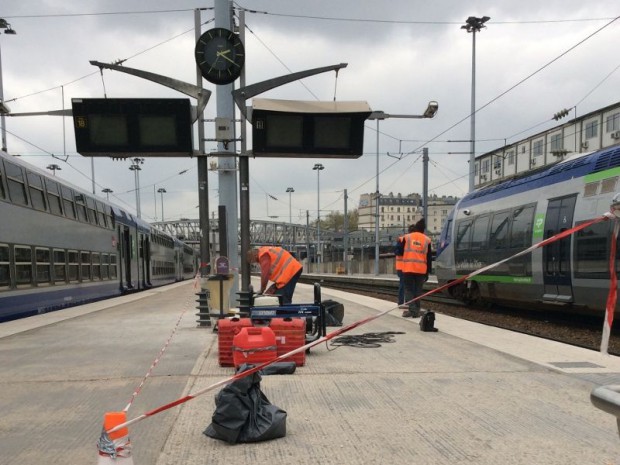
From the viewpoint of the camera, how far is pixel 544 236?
1014 centimetres

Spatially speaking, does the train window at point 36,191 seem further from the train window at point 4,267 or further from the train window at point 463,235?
the train window at point 463,235

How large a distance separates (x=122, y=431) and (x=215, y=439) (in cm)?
119

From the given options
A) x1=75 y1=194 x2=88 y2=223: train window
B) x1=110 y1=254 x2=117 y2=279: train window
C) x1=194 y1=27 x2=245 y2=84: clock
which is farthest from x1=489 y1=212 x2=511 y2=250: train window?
x1=110 y1=254 x2=117 y2=279: train window

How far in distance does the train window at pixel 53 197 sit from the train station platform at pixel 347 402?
719cm

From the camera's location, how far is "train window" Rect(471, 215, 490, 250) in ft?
42.4

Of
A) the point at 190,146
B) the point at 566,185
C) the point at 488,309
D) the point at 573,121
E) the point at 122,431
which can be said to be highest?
the point at 573,121

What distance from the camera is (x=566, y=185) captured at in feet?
31.6

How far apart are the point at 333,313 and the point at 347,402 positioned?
472 centimetres

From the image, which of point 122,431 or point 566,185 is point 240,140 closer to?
point 566,185

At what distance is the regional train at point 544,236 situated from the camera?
860cm

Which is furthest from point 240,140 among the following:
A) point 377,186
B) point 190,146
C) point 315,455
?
point 377,186

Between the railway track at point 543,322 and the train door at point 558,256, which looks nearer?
the railway track at point 543,322

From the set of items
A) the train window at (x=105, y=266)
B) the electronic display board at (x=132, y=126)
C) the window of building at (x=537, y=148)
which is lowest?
the train window at (x=105, y=266)

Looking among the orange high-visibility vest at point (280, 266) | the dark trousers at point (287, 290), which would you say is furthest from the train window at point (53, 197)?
the dark trousers at point (287, 290)
